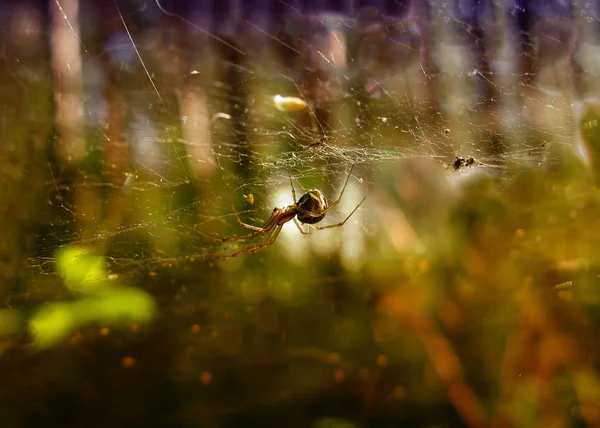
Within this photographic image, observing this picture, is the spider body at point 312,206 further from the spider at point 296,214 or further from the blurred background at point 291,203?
the blurred background at point 291,203

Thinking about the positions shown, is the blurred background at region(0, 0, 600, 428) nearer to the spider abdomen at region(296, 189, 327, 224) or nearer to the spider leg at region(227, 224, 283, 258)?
the spider leg at region(227, 224, 283, 258)

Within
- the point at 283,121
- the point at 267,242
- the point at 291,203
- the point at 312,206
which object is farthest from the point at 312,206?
the point at 283,121

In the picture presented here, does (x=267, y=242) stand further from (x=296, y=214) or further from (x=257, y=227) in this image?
(x=296, y=214)

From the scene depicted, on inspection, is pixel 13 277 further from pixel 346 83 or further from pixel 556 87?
pixel 556 87

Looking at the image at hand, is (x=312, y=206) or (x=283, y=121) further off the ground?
(x=283, y=121)

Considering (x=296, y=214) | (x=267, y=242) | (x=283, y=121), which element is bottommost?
(x=267, y=242)

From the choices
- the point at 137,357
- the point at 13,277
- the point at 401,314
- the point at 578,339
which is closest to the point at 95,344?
the point at 137,357

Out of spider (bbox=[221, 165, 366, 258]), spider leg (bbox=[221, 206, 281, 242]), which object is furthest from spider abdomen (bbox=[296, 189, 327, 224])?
spider leg (bbox=[221, 206, 281, 242])
